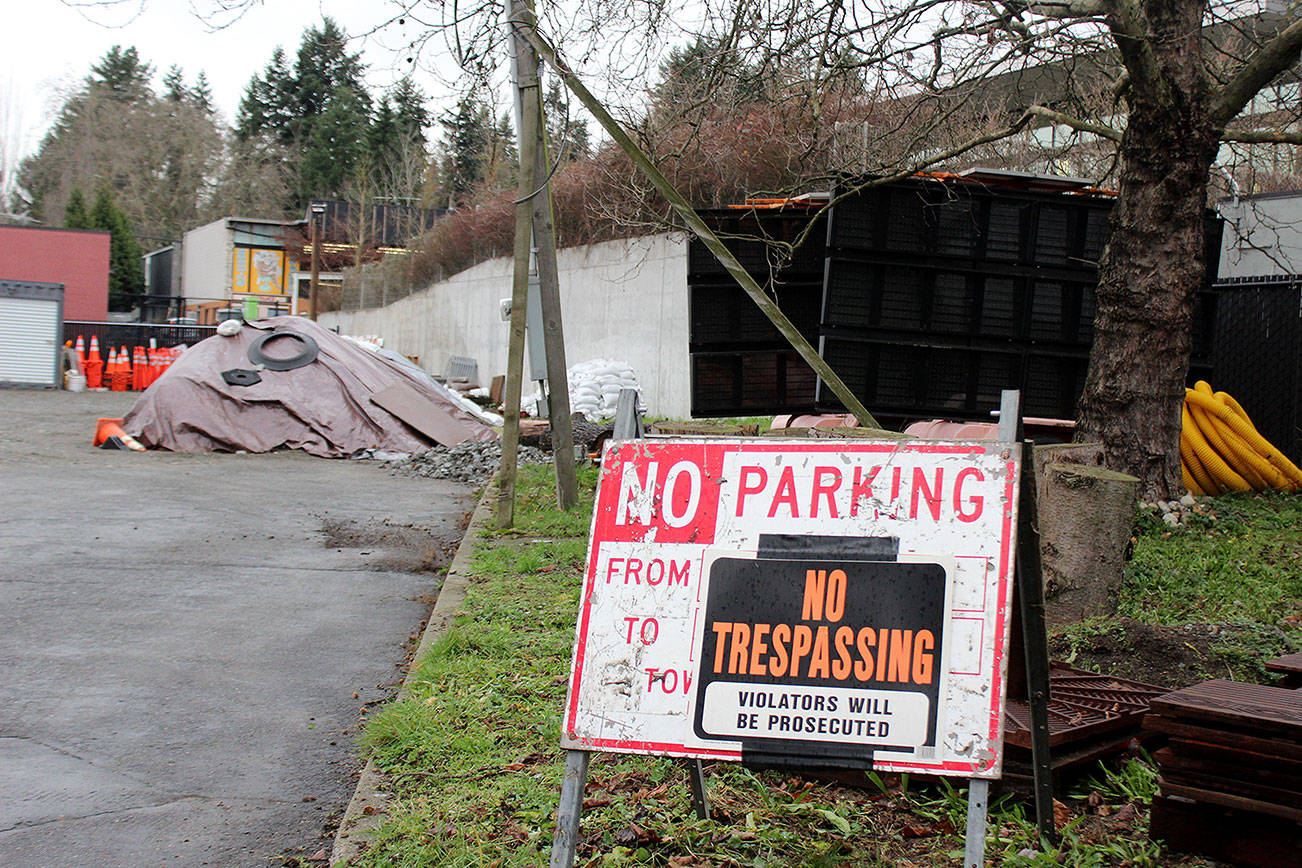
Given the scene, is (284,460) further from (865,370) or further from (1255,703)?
(1255,703)

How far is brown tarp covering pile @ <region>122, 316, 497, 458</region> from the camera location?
1684 centimetres

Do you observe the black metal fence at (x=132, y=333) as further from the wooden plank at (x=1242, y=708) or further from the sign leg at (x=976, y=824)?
the sign leg at (x=976, y=824)

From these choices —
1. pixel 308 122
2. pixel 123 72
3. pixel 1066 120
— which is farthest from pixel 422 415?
pixel 123 72

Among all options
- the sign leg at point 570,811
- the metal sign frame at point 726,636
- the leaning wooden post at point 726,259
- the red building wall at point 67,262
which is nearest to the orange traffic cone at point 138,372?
the red building wall at point 67,262

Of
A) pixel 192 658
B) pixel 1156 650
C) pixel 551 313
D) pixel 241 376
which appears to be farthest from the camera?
pixel 241 376

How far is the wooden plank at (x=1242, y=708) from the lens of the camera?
3002mm

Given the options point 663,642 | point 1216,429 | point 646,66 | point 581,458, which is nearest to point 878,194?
point 646,66

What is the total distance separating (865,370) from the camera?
30.3 feet

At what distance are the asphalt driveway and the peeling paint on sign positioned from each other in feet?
4.70

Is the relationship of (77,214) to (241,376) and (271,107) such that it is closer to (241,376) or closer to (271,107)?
(271,107)

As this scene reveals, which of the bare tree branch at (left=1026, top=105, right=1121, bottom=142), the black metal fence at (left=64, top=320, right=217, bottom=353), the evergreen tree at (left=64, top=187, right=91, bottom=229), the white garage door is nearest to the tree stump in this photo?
the bare tree branch at (left=1026, top=105, right=1121, bottom=142)

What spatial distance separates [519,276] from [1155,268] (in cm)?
503

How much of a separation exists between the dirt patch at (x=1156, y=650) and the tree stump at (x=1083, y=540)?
1.64 ft

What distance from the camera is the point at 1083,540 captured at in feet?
19.5
